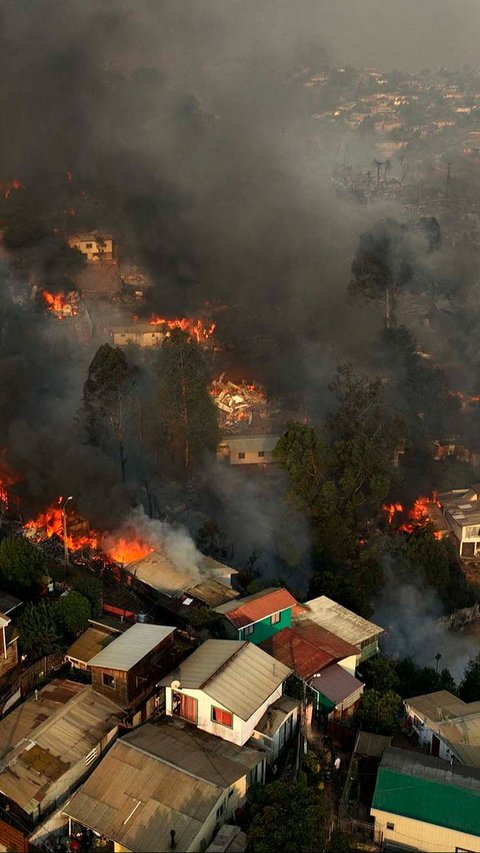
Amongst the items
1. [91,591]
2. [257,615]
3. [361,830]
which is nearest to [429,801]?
[361,830]

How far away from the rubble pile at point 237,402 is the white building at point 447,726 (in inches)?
734

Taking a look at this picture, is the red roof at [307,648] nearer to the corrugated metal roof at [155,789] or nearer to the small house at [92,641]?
the small house at [92,641]

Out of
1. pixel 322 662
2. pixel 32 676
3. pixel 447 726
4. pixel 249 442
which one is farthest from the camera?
pixel 249 442

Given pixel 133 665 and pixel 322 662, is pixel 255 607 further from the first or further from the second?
pixel 133 665

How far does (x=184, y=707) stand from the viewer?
15.5 meters

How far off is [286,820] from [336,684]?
5296mm

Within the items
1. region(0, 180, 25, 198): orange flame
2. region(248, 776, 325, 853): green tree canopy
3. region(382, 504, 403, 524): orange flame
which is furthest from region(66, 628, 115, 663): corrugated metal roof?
region(0, 180, 25, 198): orange flame

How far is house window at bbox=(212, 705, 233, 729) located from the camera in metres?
15.0

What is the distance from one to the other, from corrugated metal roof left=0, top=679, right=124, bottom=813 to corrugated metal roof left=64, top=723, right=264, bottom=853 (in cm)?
79

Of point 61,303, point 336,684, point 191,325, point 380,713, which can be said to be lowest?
point 380,713

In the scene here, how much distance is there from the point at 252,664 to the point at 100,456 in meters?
14.0

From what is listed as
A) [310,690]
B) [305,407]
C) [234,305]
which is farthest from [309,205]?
[310,690]

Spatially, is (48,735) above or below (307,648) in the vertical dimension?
above

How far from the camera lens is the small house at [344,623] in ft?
66.8
